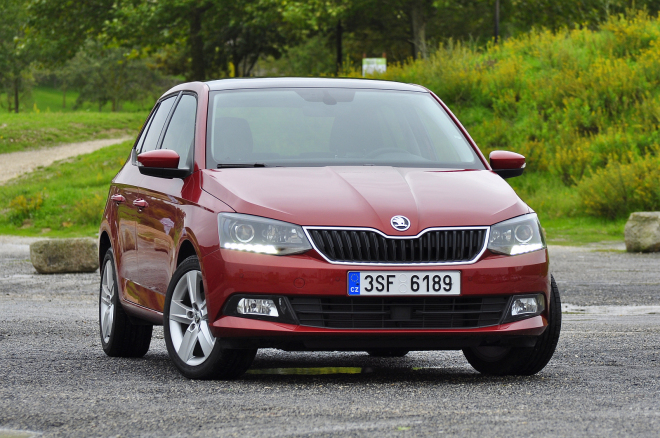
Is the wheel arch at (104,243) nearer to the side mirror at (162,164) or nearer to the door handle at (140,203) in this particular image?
the door handle at (140,203)

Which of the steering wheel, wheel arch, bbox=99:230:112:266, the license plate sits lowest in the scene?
wheel arch, bbox=99:230:112:266

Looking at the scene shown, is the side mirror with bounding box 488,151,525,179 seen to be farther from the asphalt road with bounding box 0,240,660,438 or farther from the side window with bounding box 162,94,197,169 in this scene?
the side window with bounding box 162,94,197,169

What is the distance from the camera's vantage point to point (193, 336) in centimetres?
591

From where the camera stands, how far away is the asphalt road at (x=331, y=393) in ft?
14.5

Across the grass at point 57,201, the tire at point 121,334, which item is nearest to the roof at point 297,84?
the tire at point 121,334

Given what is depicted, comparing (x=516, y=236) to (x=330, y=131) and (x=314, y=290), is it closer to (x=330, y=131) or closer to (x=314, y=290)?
(x=314, y=290)

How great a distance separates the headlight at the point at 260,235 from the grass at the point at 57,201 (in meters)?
19.9

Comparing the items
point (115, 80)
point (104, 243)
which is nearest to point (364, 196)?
point (104, 243)

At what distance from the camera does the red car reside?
545 cm

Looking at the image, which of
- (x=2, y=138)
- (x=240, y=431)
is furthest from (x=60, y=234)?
(x=240, y=431)

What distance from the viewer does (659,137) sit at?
84.2ft

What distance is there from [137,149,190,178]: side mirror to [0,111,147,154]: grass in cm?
3441

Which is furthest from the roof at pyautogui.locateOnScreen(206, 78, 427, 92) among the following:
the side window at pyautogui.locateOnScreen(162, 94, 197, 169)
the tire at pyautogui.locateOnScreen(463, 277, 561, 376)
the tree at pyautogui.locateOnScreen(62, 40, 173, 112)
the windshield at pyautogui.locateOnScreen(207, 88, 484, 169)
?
the tree at pyautogui.locateOnScreen(62, 40, 173, 112)

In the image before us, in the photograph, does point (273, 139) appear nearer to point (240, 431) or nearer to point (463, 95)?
point (240, 431)
